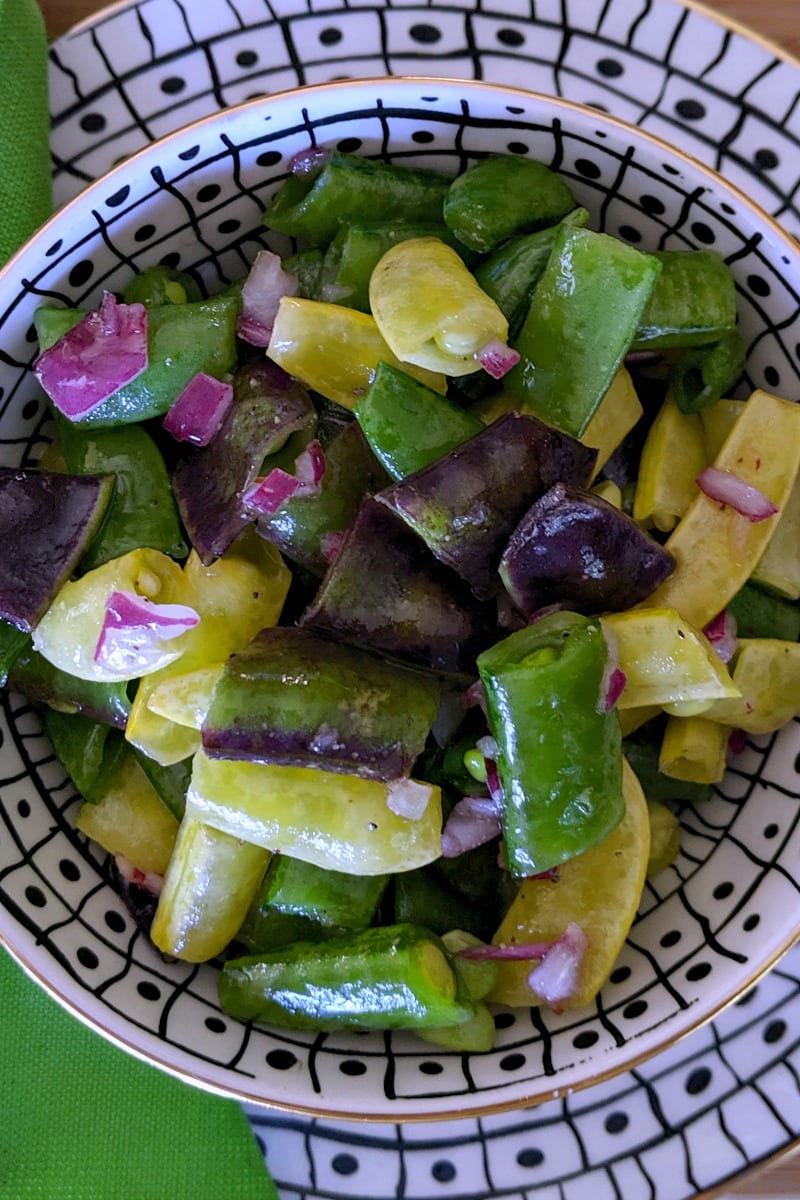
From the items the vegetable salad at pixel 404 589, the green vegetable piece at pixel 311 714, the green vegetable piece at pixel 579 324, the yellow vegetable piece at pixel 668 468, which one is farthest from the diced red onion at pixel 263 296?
the yellow vegetable piece at pixel 668 468

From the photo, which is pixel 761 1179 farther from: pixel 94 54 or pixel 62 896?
pixel 94 54

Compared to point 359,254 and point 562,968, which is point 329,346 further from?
point 562,968

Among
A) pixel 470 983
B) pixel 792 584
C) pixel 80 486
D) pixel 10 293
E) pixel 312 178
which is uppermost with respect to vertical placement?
pixel 312 178

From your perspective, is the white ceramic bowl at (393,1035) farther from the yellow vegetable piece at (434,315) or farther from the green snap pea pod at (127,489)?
the yellow vegetable piece at (434,315)

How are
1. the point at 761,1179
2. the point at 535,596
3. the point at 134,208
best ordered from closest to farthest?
the point at 535,596, the point at 134,208, the point at 761,1179

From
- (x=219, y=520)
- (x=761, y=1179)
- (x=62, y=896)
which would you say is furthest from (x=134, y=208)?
(x=761, y=1179)

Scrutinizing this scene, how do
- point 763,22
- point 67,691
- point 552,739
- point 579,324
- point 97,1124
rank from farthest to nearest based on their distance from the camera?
point 763,22
point 97,1124
point 67,691
point 579,324
point 552,739

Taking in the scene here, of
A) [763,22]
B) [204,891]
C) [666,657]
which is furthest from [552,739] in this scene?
[763,22]
